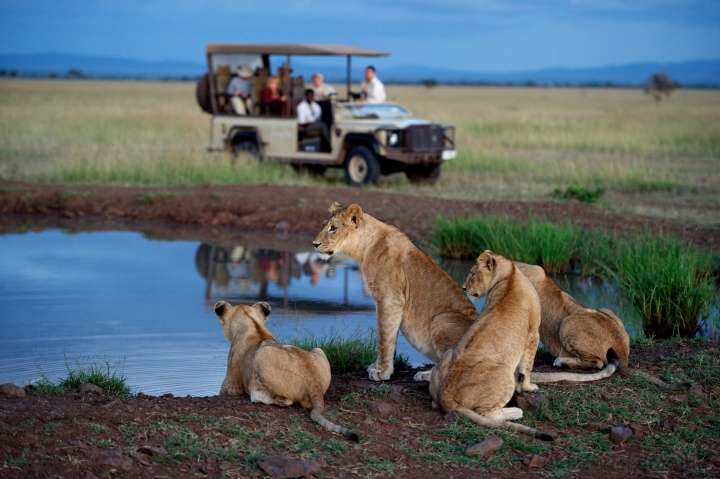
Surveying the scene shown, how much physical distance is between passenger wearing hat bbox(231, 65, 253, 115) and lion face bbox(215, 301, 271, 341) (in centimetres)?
Answer: 1237

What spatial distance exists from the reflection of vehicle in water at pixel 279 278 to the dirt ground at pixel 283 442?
401cm

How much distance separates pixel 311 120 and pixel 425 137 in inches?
87.6

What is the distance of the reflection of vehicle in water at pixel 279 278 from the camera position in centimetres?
961

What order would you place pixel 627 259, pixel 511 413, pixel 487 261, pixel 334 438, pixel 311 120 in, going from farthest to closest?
pixel 311 120
pixel 627 259
pixel 487 261
pixel 511 413
pixel 334 438

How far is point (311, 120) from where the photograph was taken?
56.6 ft

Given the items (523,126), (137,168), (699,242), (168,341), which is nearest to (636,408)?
(168,341)

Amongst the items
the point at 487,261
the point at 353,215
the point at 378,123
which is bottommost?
the point at 487,261

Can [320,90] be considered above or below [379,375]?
above

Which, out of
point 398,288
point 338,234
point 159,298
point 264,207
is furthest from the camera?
point 264,207

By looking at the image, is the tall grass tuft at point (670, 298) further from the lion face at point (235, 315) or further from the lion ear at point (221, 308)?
the lion ear at point (221, 308)

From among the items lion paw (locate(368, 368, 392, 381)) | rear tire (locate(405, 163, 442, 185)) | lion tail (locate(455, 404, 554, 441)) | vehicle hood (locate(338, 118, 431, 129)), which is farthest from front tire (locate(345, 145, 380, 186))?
lion tail (locate(455, 404, 554, 441))

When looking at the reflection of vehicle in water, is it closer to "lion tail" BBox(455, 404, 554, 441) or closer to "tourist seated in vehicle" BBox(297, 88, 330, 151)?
"lion tail" BBox(455, 404, 554, 441)

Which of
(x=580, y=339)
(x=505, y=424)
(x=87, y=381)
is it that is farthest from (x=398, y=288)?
(x=87, y=381)

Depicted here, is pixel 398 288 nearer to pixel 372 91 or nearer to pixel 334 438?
pixel 334 438
